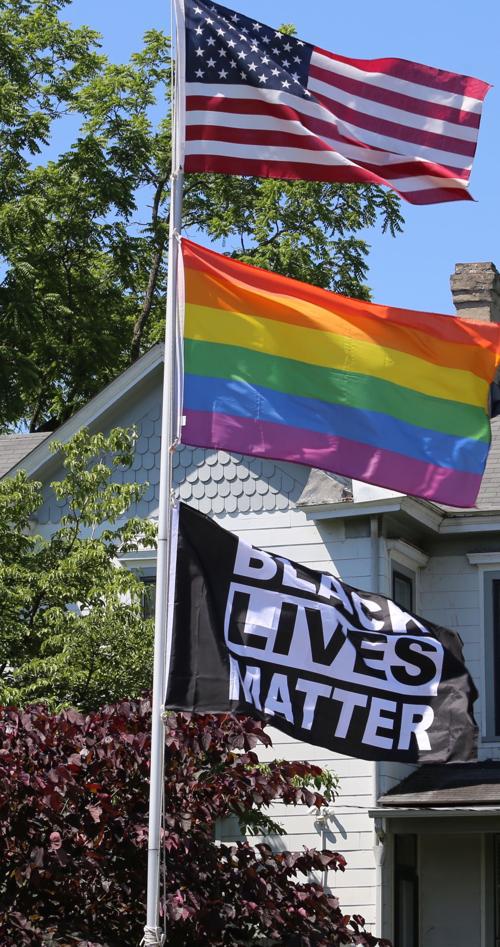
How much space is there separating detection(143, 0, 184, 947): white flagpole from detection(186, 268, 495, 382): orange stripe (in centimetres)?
22

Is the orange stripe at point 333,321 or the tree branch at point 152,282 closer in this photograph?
the orange stripe at point 333,321

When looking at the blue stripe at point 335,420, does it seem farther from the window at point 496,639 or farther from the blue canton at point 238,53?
the window at point 496,639

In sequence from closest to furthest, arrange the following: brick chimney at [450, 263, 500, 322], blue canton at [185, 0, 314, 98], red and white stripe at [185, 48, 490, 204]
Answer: blue canton at [185, 0, 314, 98], red and white stripe at [185, 48, 490, 204], brick chimney at [450, 263, 500, 322]

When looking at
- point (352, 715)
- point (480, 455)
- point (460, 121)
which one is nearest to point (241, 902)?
point (352, 715)

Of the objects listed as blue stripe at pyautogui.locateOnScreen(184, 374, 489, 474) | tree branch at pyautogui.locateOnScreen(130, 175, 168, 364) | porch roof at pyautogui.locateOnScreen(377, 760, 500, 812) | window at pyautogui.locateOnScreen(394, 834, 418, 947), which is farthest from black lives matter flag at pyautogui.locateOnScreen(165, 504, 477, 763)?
tree branch at pyautogui.locateOnScreen(130, 175, 168, 364)

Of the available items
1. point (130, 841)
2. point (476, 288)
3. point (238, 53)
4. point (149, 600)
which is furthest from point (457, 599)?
point (238, 53)

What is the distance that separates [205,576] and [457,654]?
1.85 m

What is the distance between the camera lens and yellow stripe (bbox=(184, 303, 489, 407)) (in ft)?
36.1

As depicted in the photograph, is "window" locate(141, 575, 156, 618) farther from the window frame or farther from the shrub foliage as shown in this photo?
the shrub foliage

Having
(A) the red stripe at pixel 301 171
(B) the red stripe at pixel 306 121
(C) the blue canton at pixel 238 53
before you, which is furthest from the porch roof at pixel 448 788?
(C) the blue canton at pixel 238 53

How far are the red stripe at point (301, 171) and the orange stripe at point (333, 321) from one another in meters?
0.94

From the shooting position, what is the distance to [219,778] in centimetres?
1373

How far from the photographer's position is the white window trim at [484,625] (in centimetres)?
1938

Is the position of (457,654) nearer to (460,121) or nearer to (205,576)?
(205,576)
